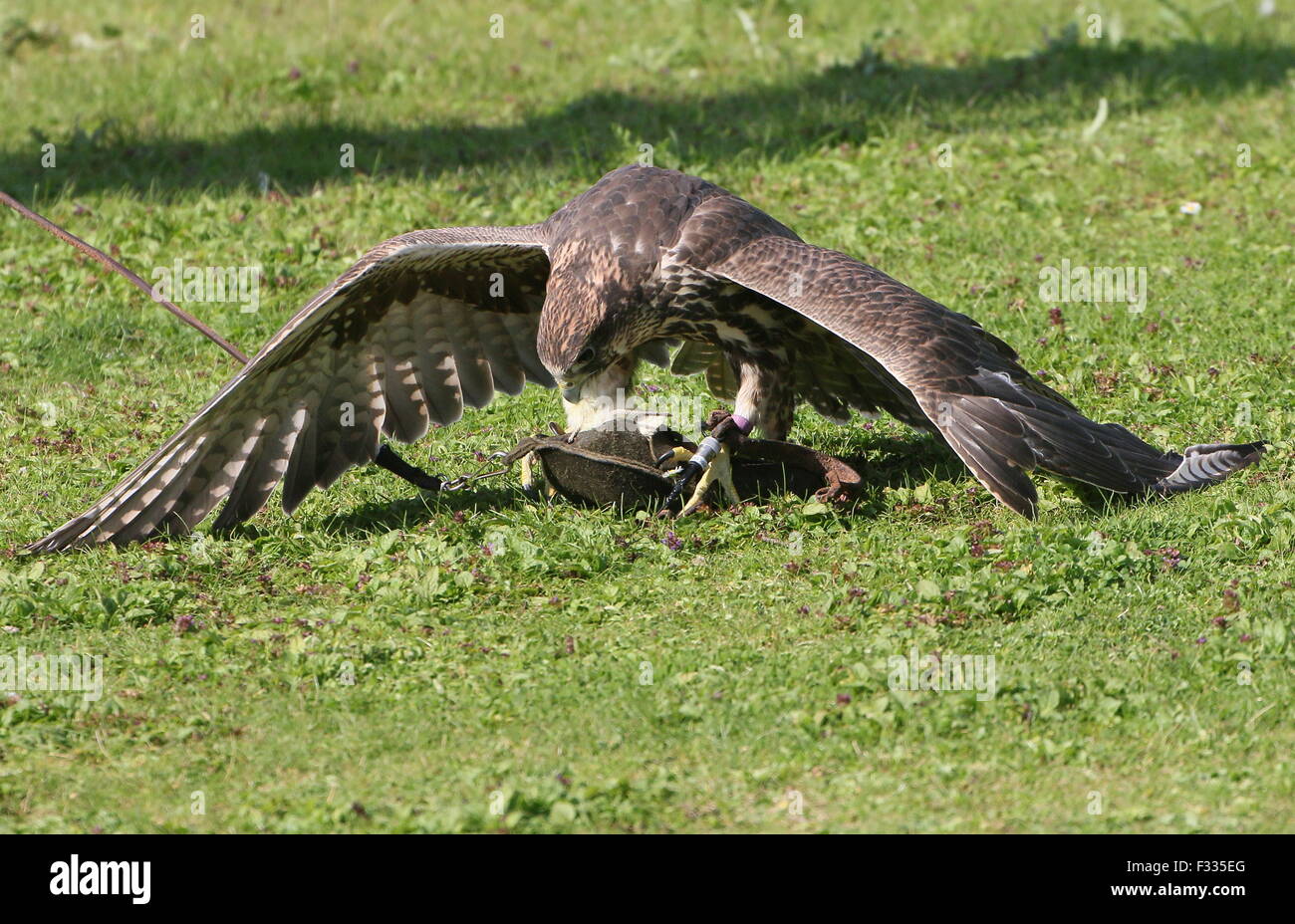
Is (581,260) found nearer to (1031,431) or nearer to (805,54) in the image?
(1031,431)

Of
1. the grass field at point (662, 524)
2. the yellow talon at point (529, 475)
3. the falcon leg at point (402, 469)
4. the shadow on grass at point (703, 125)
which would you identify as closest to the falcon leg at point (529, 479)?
the yellow talon at point (529, 475)

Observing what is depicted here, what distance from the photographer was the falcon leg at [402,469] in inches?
256

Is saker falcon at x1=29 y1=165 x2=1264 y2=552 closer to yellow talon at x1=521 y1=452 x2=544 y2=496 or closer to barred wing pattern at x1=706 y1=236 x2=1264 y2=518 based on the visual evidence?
barred wing pattern at x1=706 y1=236 x2=1264 y2=518

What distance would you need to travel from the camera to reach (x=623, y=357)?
20.9ft

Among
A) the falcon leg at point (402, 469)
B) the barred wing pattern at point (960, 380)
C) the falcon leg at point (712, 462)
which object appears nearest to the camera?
the barred wing pattern at point (960, 380)

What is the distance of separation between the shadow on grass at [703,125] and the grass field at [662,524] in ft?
0.14

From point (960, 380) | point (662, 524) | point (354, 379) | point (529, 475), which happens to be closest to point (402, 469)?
point (354, 379)

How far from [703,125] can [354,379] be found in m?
4.94

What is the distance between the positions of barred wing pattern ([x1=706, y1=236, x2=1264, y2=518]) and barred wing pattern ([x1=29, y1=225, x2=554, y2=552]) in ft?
A: 3.89

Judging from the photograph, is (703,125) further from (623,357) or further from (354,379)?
(354,379)

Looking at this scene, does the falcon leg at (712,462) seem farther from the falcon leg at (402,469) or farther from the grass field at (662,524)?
the falcon leg at (402,469)

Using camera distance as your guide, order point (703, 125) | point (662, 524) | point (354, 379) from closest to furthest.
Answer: point (662, 524), point (354, 379), point (703, 125)

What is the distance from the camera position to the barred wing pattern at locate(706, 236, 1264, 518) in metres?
5.45

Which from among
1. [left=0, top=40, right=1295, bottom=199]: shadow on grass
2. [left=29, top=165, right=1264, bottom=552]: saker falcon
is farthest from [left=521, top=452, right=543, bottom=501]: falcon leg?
[left=0, top=40, right=1295, bottom=199]: shadow on grass
